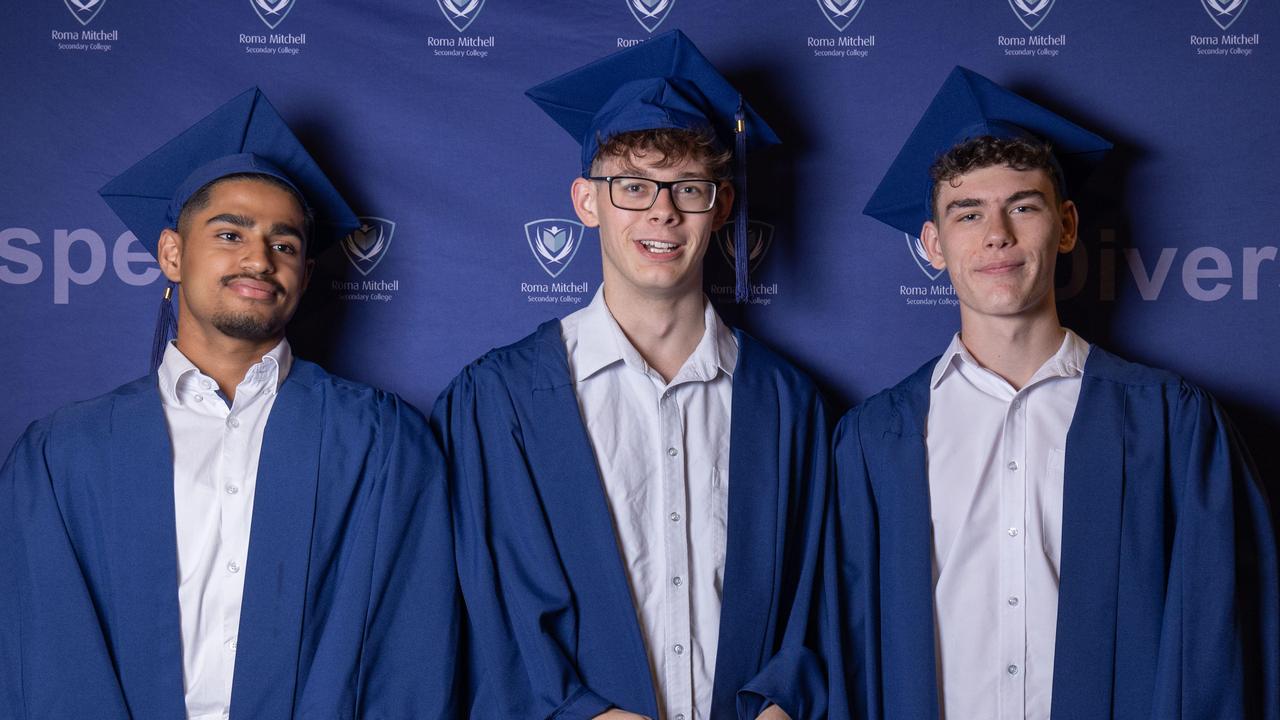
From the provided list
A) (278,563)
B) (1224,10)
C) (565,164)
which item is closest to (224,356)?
(278,563)

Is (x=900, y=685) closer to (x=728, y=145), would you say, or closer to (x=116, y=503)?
(x=728, y=145)

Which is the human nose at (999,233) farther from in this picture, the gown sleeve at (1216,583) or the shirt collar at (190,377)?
the shirt collar at (190,377)

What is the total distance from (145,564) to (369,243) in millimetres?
1083

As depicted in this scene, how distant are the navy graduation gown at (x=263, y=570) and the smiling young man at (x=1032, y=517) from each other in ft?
3.28

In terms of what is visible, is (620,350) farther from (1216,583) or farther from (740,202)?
(1216,583)

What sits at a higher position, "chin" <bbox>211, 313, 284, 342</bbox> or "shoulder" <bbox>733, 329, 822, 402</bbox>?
"chin" <bbox>211, 313, 284, 342</bbox>

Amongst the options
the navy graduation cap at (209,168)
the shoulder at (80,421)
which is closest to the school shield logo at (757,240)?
the navy graduation cap at (209,168)

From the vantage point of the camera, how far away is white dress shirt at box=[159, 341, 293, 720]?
2275 mm

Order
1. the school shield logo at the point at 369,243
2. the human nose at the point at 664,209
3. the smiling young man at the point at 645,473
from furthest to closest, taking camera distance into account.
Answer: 1. the school shield logo at the point at 369,243
2. the human nose at the point at 664,209
3. the smiling young man at the point at 645,473

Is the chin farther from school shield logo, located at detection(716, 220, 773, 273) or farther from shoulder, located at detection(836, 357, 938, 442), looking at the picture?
shoulder, located at detection(836, 357, 938, 442)

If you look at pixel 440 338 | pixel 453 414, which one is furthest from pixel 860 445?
pixel 440 338

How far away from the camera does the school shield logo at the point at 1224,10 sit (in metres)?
2.99

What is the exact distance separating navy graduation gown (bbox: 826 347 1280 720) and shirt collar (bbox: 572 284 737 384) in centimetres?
41

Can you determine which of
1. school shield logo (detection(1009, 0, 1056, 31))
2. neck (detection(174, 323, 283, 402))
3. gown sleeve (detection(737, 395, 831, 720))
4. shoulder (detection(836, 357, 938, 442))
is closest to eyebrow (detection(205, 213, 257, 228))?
neck (detection(174, 323, 283, 402))
